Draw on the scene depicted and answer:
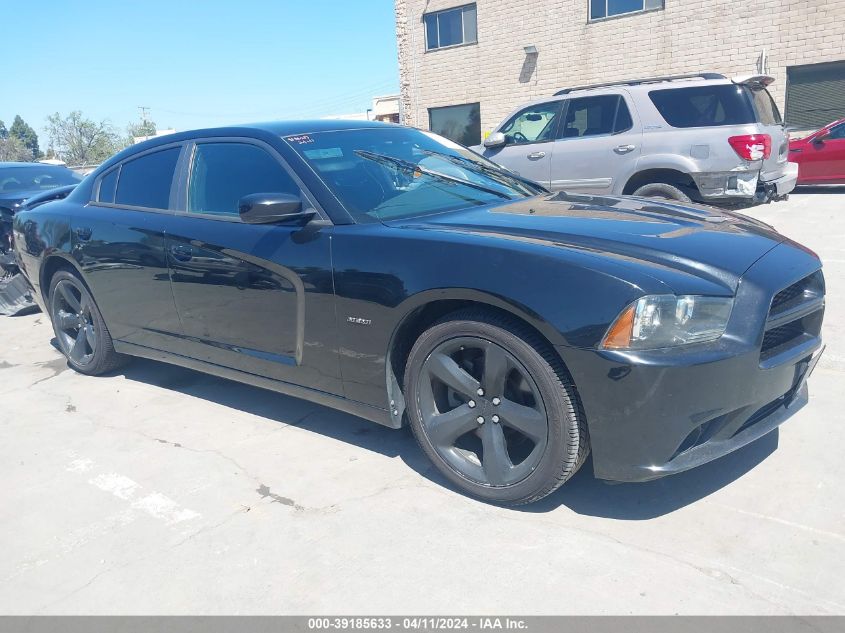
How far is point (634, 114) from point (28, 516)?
7.42 metres

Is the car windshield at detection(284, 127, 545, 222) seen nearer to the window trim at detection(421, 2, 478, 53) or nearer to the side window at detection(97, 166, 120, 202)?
the side window at detection(97, 166, 120, 202)

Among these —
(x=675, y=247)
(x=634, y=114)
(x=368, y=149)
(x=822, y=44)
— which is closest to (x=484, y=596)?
(x=675, y=247)

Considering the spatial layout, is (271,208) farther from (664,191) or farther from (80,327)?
(664,191)

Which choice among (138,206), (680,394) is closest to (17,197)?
(138,206)

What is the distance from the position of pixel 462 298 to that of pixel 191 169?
2.12 meters

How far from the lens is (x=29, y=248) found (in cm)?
520

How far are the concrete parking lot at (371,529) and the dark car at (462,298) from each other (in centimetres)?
30

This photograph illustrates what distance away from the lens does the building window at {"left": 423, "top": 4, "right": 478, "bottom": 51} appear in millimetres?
20875

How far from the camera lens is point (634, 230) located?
117 inches

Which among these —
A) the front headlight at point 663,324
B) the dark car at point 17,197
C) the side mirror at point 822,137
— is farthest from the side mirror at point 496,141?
the side mirror at point 822,137

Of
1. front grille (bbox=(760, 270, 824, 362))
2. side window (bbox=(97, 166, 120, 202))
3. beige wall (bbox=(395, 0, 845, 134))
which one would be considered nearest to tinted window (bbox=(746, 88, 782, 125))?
front grille (bbox=(760, 270, 824, 362))

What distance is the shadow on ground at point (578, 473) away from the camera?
9.55 feet

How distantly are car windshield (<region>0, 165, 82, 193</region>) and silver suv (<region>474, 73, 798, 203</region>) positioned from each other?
5.99m

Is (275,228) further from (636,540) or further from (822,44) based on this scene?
(822,44)
